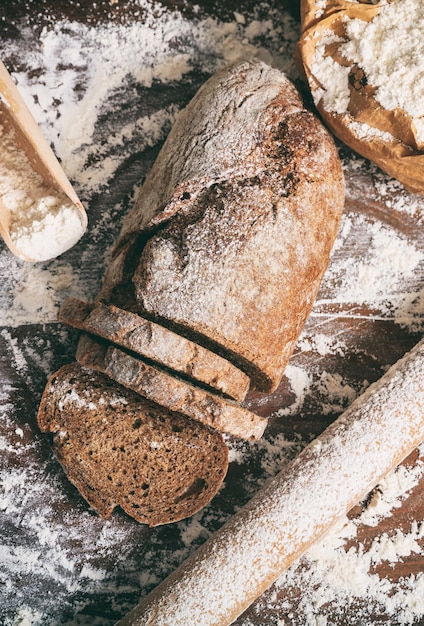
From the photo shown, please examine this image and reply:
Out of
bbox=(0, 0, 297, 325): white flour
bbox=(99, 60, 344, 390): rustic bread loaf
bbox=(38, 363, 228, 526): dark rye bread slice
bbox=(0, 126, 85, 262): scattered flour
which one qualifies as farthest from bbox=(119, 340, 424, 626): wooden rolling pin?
bbox=(0, 126, 85, 262): scattered flour

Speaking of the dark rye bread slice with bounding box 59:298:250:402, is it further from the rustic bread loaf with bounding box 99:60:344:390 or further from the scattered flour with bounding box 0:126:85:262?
the scattered flour with bounding box 0:126:85:262

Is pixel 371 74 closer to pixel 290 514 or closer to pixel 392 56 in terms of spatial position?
pixel 392 56

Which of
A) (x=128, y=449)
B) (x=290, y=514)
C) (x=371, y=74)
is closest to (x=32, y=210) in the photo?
(x=128, y=449)

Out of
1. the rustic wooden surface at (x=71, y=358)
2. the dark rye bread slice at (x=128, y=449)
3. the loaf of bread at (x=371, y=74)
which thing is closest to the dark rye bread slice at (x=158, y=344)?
the dark rye bread slice at (x=128, y=449)

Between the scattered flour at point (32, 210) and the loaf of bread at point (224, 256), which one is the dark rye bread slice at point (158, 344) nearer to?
the loaf of bread at point (224, 256)

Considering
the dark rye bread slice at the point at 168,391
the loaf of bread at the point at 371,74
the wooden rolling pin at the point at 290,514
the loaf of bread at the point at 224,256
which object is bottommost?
the wooden rolling pin at the point at 290,514

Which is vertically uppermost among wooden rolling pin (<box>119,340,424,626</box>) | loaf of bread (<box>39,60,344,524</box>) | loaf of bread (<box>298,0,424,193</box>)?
loaf of bread (<box>298,0,424,193</box>)
